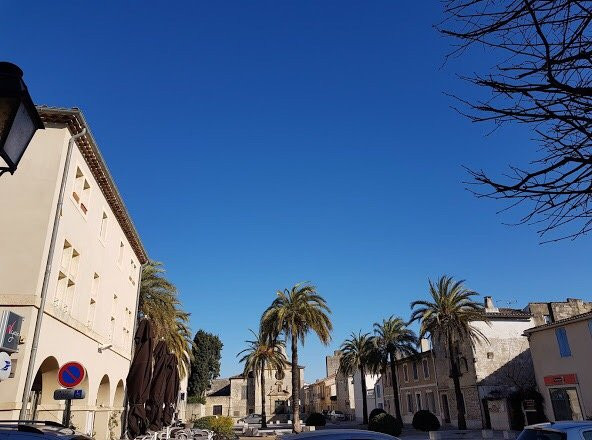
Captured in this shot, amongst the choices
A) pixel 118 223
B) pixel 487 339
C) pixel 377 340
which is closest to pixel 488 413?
pixel 487 339

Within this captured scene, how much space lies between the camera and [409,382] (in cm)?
4991

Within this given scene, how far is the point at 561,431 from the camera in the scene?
7102 millimetres

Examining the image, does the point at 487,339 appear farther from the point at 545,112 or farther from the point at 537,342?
the point at 545,112

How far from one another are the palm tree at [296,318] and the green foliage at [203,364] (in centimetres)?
3227

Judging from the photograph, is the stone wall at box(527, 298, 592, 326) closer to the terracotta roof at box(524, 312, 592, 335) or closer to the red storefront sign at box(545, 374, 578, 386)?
the terracotta roof at box(524, 312, 592, 335)

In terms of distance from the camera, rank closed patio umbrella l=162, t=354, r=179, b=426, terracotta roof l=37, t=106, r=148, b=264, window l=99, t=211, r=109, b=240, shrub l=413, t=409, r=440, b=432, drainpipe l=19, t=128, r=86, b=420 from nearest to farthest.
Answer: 1. drainpipe l=19, t=128, r=86, b=420
2. terracotta roof l=37, t=106, r=148, b=264
3. closed patio umbrella l=162, t=354, r=179, b=426
4. window l=99, t=211, r=109, b=240
5. shrub l=413, t=409, r=440, b=432

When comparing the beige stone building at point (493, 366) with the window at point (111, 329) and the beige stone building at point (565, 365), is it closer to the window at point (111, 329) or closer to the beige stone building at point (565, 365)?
the beige stone building at point (565, 365)

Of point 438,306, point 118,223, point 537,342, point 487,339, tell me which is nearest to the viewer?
point 118,223

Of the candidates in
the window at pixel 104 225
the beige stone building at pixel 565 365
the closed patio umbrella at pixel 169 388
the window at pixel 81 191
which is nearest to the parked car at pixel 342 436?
the window at pixel 81 191

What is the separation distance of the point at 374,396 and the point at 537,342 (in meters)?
36.7

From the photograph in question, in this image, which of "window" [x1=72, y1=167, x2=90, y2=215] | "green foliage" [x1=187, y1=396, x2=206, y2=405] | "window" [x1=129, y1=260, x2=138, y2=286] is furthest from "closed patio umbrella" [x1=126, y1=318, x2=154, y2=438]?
"green foliage" [x1=187, y1=396, x2=206, y2=405]

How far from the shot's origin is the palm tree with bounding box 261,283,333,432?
34.1m

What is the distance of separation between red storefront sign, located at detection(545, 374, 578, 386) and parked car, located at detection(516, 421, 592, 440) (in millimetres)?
24921

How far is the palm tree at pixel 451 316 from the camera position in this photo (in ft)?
108
